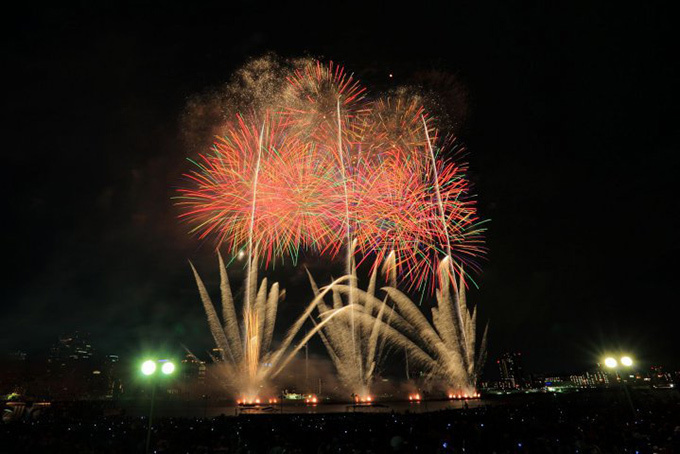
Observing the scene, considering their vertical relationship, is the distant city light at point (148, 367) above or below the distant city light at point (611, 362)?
above

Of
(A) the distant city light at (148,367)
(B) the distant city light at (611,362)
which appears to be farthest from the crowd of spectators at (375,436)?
(A) the distant city light at (148,367)

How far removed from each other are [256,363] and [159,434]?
1458cm

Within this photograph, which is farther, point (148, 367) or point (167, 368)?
point (167, 368)

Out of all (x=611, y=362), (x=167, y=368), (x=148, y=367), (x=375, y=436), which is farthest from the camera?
(x=611, y=362)

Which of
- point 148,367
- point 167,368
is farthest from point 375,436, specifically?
point 148,367

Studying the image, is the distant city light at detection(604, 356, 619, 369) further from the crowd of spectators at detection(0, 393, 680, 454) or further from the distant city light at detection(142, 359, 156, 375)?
the distant city light at detection(142, 359, 156, 375)

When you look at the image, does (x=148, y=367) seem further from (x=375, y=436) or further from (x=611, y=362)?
(x=611, y=362)

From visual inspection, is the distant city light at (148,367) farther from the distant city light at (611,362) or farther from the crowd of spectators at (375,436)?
the distant city light at (611,362)

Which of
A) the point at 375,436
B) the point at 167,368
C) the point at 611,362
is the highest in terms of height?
the point at 167,368

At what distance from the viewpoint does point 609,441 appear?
1373 centimetres

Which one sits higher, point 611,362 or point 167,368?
point 167,368

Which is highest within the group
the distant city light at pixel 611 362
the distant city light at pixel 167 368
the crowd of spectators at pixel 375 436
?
the distant city light at pixel 167 368

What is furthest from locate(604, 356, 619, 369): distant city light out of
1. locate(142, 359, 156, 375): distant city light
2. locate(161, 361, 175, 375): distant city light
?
locate(142, 359, 156, 375): distant city light

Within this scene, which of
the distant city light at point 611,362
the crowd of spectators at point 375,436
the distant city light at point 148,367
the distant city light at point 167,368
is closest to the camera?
the crowd of spectators at point 375,436
